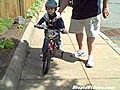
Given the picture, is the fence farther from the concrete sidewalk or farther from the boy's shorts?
the boy's shorts

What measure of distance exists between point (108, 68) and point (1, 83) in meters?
2.31

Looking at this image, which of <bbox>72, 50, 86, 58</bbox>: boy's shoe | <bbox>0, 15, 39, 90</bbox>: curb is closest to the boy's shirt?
<bbox>0, 15, 39, 90</bbox>: curb

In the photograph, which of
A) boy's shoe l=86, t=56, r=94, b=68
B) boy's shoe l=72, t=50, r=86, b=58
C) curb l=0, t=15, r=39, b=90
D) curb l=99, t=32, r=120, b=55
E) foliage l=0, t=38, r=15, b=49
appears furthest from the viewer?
curb l=99, t=32, r=120, b=55

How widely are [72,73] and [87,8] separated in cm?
124

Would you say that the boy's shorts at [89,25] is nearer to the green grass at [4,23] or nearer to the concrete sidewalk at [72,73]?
the concrete sidewalk at [72,73]

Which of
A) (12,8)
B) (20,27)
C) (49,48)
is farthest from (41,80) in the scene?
(12,8)

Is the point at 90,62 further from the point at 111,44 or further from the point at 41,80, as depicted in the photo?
the point at 111,44

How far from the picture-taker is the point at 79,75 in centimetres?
558

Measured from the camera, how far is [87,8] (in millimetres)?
5734

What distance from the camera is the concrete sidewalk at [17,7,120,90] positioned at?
5.14 m

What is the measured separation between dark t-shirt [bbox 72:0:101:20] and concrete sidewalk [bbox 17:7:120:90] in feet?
3.35

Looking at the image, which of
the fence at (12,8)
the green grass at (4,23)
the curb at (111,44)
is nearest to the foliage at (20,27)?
the green grass at (4,23)

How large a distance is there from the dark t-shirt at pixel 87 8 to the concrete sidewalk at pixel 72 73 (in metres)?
1.02

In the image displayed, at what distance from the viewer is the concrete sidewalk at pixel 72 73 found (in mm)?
5137
